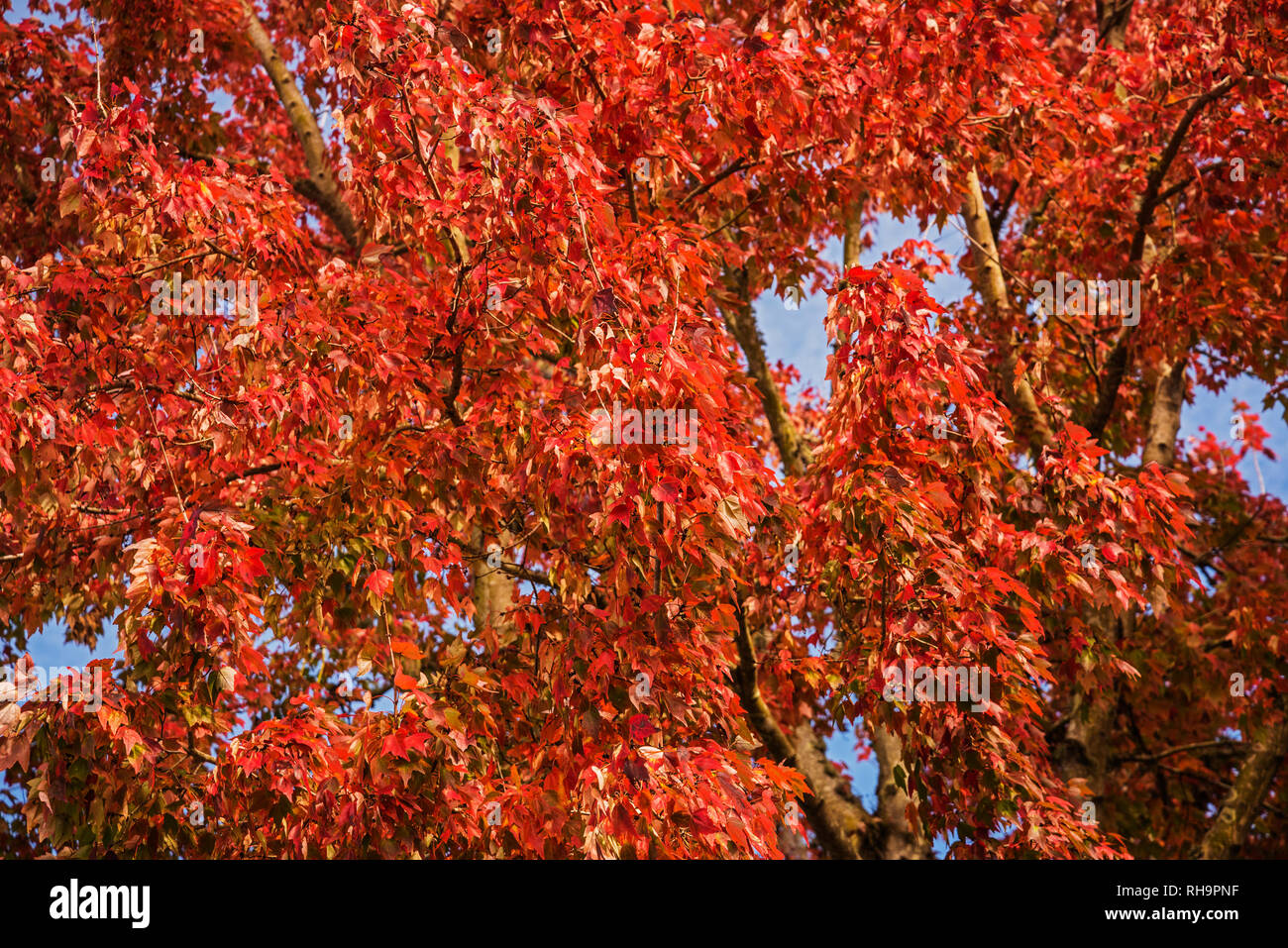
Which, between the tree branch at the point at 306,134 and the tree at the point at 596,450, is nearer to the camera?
the tree at the point at 596,450

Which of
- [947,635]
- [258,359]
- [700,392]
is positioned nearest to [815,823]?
[947,635]

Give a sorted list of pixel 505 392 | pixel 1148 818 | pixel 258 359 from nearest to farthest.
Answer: pixel 258 359, pixel 505 392, pixel 1148 818

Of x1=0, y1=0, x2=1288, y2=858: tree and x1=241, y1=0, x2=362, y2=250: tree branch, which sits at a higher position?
x1=241, y1=0, x2=362, y2=250: tree branch

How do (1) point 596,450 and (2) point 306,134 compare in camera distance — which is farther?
(2) point 306,134

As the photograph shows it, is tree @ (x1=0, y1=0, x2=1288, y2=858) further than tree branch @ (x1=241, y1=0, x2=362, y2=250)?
No

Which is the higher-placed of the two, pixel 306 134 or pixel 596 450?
pixel 306 134

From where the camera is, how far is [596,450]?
411 centimetres

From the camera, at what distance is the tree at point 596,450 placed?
421cm

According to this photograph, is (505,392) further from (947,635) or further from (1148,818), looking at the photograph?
(1148,818)

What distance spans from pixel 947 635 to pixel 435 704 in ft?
7.27

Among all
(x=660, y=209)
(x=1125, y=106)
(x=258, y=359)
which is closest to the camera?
(x=258, y=359)

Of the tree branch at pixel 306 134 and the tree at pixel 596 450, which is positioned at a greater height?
the tree branch at pixel 306 134

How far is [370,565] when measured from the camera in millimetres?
5328

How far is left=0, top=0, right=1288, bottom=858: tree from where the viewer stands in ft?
13.8
